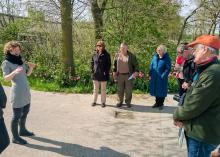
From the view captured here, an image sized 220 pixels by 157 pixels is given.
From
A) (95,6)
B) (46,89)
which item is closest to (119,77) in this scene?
(46,89)

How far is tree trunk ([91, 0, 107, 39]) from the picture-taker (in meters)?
12.0

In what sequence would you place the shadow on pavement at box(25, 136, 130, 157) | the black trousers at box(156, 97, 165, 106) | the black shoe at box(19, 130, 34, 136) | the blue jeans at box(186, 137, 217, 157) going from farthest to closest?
the black trousers at box(156, 97, 165, 106)
the black shoe at box(19, 130, 34, 136)
the shadow on pavement at box(25, 136, 130, 157)
the blue jeans at box(186, 137, 217, 157)

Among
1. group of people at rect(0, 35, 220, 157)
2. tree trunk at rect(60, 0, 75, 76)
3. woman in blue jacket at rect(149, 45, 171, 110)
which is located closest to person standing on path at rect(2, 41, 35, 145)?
group of people at rect(0, 35, 220, 157)

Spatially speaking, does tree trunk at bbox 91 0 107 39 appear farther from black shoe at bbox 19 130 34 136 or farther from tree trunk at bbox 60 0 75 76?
black shoe at bbox 19 130 34 136

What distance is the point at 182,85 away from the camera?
23.4 feet

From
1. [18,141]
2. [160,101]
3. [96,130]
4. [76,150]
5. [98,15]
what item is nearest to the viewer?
[76,150]

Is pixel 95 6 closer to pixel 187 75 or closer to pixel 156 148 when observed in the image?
pixel 187 75

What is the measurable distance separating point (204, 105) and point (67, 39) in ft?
27.7

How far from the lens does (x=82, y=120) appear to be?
7621 mm

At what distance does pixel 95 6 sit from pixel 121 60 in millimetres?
4554

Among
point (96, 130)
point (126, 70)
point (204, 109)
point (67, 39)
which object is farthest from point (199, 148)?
point (67, 39)

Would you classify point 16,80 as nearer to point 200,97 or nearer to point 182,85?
point 182,85

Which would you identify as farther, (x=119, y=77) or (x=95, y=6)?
(x=95, y=6)

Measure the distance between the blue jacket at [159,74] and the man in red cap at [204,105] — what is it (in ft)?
16.1
